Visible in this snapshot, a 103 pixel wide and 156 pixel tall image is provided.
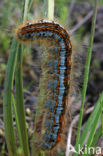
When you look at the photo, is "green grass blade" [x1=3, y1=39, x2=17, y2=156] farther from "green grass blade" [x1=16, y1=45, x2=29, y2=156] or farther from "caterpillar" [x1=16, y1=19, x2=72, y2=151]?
"caterpillar" [x1=16, y1=19, x2=72, y2=151]

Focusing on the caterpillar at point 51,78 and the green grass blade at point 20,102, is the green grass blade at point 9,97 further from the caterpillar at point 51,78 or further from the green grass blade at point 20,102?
the caterpillar at point 51,78

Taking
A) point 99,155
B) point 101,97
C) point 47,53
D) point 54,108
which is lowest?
point 99,155

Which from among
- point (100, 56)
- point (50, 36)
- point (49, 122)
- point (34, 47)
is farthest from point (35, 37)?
point (100, 56)

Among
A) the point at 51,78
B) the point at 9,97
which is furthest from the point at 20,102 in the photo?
the point at 51,78

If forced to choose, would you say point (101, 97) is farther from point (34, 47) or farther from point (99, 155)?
point (34, 47)

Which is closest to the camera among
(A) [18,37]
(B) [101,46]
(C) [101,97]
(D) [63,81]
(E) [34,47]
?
(C) [101,97]

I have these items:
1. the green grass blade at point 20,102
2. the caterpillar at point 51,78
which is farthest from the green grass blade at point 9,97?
the caterpillar at point 51,78

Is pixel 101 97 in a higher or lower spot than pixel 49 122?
higher

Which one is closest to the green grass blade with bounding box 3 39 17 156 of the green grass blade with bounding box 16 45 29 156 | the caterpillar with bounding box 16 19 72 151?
the green grass blade with bounding box 16 45 29 156
